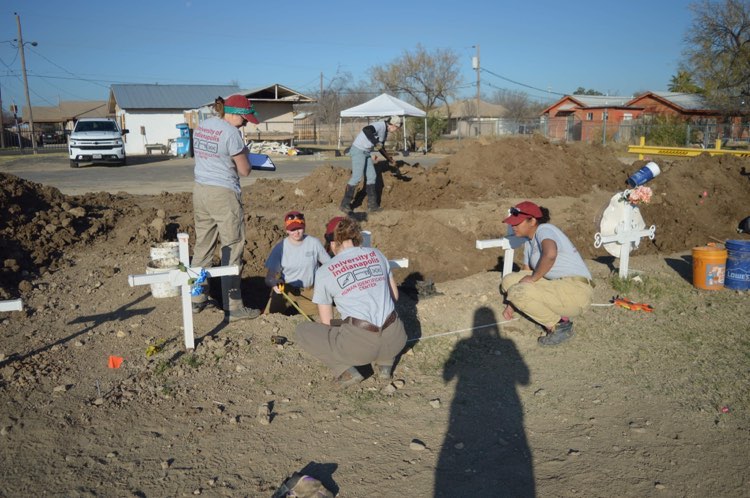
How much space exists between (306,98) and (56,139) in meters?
38.9

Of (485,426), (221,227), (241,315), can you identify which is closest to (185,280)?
(221,227)

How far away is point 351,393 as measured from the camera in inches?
173

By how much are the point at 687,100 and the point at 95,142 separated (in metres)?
42.7

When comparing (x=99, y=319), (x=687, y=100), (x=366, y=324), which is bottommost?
(x=99, y=319)

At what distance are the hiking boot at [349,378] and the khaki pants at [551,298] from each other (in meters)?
1.73

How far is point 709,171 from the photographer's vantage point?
14.2 m

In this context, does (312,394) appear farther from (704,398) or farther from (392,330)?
(704,398)

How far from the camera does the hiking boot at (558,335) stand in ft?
17.7

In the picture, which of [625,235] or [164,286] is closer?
[164,286]

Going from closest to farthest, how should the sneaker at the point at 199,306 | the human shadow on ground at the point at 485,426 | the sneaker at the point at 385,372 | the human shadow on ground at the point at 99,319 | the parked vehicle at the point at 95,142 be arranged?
the human shadow on ground at the point at 485,426, the sneaker at the point at 385,372, the human shadow on ground at the point at 99,319, the sneaker at the point at 199,306, the parked vehicle at the point at 95,142

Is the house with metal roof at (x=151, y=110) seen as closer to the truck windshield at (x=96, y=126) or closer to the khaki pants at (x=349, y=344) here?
the truck windshield at (x=96, y=126)

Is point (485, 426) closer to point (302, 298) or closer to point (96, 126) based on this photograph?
point (302, 298)

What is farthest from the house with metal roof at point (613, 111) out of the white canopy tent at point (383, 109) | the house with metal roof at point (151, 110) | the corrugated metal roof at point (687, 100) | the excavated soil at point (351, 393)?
the excavated soil at point (351, 393)

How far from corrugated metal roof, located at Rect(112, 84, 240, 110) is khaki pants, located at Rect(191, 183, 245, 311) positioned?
1459 inches
